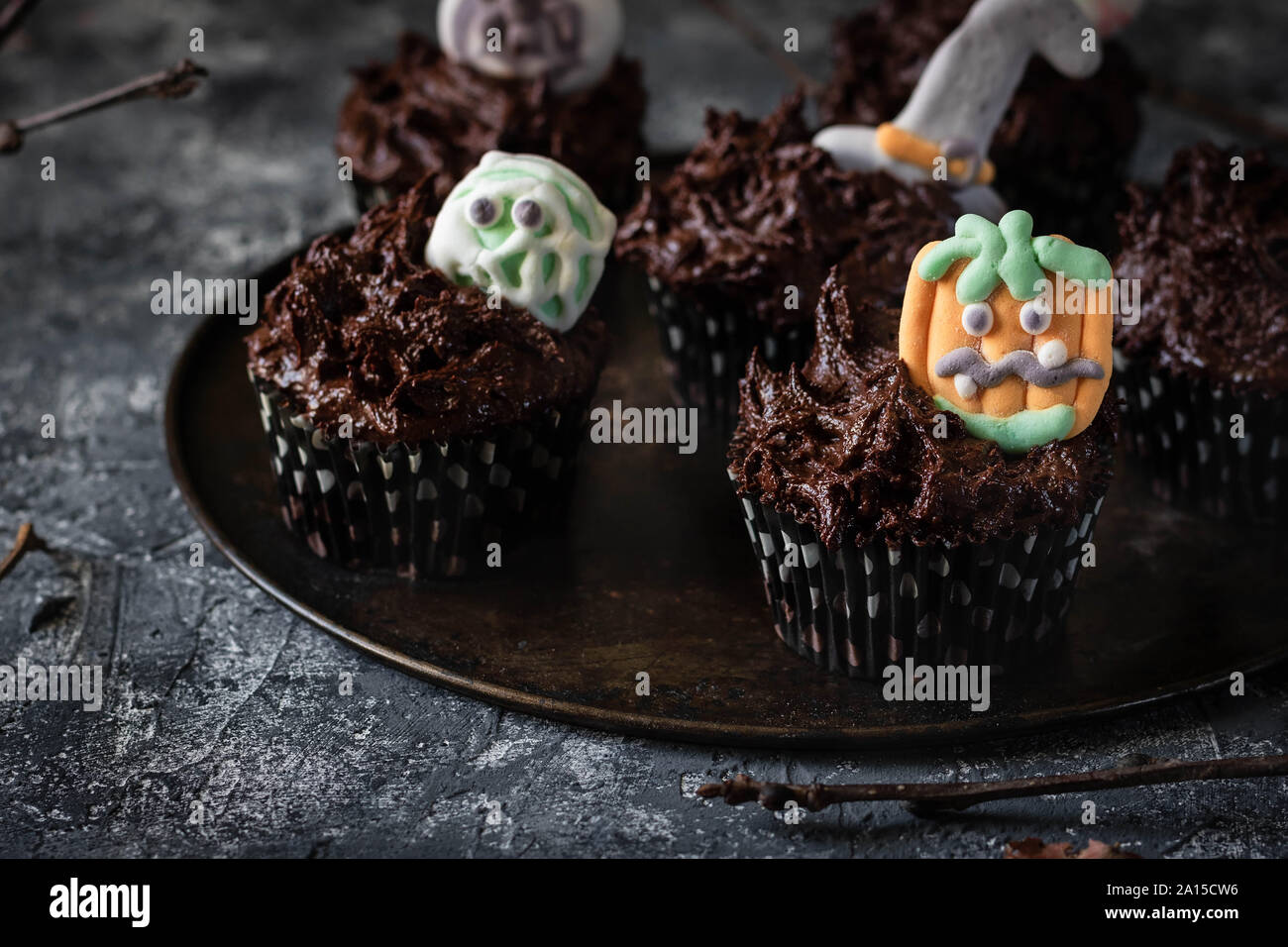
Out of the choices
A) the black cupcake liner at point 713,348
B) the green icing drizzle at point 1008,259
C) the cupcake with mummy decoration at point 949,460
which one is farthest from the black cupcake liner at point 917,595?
the black cupcake liner at point 713,348

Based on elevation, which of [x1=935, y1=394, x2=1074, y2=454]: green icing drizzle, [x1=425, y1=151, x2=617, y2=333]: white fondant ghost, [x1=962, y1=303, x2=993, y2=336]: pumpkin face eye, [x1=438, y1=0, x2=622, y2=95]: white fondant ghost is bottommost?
[x1=935, y1=394, x2=1074, y2=454]: green icing drizzle

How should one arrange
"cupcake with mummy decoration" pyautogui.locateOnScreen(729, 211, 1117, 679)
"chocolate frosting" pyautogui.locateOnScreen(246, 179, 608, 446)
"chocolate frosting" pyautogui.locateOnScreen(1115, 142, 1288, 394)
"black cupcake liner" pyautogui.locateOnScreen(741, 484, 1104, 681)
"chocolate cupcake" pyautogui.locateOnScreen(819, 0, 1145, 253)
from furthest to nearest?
"chocolate cupcake" pyautogui.locateOnScreen(819, 0, 1145, 253) < "chocolate frosting" pyautogui.locateOnScreen(1115, 142, 1288, 394) < "chocolate frosting" pyautogui.locateOnScreen(246, 179, 608, 446) < "black cupcake liner" pyautogui.locateOnScreen(741, 484, 1104, 681) < "cupcake with mummy decoration" pyautogui.locateOnScreen(729, 211, 1117, 679)

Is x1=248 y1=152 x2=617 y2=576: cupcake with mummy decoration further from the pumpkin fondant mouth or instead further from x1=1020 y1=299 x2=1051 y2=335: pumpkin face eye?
x1=1020 y1=299 x2=1051 y2=335: pumpkin face eye

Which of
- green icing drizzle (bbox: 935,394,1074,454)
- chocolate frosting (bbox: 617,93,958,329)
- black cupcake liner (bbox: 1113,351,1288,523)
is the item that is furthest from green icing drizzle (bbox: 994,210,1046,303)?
black cupcake liner (bbox: 1113,351,1288,523)

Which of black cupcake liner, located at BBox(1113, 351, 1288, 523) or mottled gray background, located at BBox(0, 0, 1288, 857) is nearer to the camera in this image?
mottled gray background, located at BBox(0, 0, 1288, 857)

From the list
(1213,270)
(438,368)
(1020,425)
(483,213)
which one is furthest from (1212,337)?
(438,368)

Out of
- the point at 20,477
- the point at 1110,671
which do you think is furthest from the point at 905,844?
the point at 20,477
